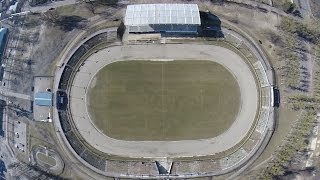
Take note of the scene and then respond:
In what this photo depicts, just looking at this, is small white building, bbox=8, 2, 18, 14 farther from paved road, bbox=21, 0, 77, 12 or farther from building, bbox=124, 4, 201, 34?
building, bbox=124, 4, 201, 34

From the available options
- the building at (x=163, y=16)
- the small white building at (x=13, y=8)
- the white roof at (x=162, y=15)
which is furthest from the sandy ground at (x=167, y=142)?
the small white building at (x=13, y=8)

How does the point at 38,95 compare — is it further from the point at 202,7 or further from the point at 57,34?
the point at 202,7

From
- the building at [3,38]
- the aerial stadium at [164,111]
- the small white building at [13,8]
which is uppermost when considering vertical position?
the small white building at [13,8]

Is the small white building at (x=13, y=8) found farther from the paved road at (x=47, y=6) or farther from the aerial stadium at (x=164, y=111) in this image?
the aerial stadium at (x=164, y=111)

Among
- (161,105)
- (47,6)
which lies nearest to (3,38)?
(47,6)

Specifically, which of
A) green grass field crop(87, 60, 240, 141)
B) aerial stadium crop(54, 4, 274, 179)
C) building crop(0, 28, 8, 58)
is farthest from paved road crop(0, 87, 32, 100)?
green grass field crop(87, 60, 240, 141)

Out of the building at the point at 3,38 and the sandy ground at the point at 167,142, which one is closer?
the sandy ground at the point at 167,142
